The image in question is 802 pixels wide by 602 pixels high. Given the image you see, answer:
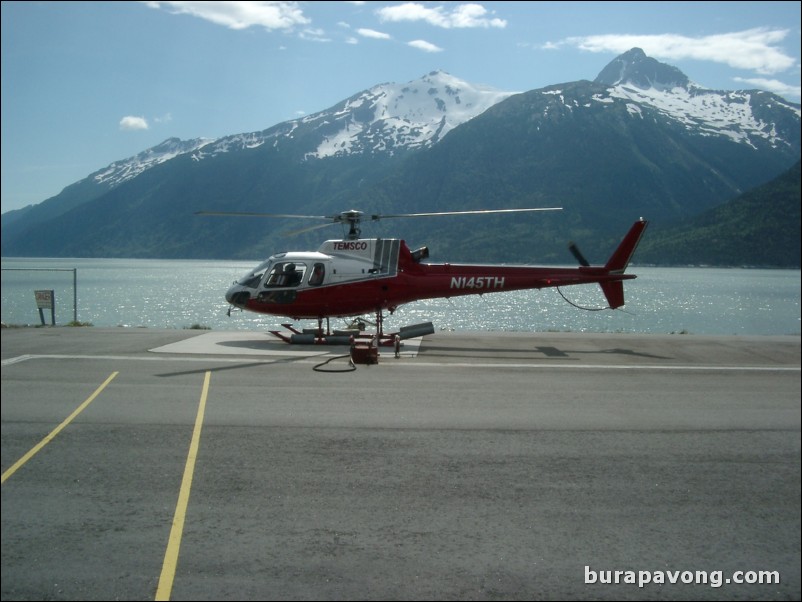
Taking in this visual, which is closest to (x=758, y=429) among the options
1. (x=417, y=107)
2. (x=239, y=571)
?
(x=239, y=571)

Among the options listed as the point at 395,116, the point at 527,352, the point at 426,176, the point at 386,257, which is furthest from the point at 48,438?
the point at 426,176

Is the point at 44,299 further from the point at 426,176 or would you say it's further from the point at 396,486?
the point at 426,176

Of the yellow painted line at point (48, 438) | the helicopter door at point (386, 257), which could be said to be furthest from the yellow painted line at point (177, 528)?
the helicopter door at point (386, 257)

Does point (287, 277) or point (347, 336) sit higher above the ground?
point (287, 277)

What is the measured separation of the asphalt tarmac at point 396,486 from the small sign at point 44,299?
11521mm

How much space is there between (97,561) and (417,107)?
67.9 metres

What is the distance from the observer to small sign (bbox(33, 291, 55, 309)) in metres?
22.4

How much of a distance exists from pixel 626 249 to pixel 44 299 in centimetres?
1972

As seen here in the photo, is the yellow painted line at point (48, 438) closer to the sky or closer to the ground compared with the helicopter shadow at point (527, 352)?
closer to the sky

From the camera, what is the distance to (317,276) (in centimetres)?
1819

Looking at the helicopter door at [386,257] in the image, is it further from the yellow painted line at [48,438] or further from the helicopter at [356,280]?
the yellow painted line at [48,438]

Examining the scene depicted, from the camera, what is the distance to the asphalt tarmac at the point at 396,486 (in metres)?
4.90

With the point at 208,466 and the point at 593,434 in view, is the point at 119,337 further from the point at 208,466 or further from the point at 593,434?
the point at 593,434

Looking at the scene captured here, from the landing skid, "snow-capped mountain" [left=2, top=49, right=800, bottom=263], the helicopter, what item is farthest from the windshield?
"snow-capped mountain" [left=2, top=49, right=800, bottom=263]
